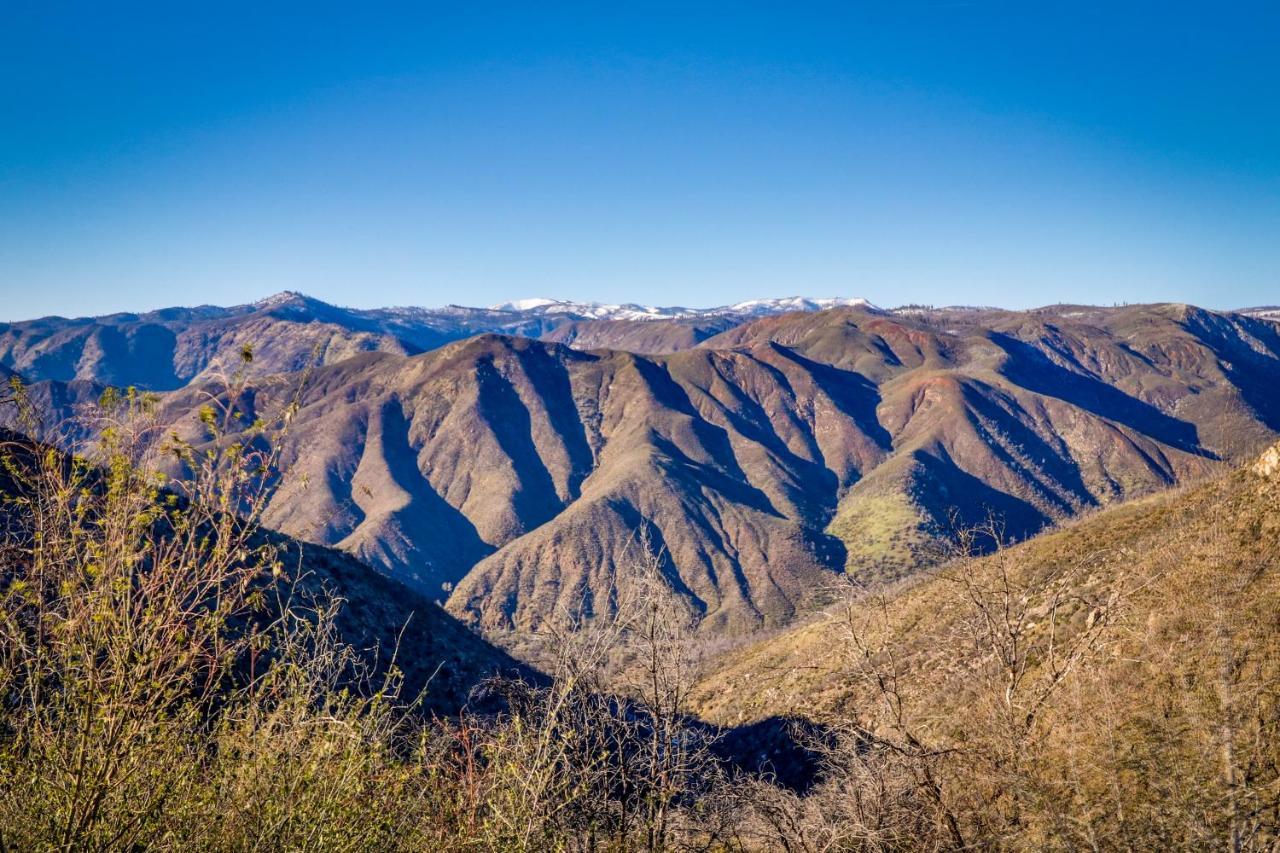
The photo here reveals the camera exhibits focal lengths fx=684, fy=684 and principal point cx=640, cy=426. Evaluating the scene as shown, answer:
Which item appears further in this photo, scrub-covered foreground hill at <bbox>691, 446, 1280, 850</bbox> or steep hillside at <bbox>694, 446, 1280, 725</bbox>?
steep hillside at <bbox>694, 446, 1280, 725</bbox>

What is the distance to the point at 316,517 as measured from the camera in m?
A: 177

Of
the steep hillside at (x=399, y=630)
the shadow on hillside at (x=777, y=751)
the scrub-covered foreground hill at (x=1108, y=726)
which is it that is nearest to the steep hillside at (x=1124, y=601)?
the scrub-covered foreground hill at (x=1108, y=726)

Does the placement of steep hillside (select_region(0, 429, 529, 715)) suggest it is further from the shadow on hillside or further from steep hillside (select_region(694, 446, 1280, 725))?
steep hillside (select_region(694, 446, 1280, 725))

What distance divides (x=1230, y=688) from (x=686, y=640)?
11.9 meters

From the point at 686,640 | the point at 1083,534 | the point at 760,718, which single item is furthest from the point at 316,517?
the point at 686,640

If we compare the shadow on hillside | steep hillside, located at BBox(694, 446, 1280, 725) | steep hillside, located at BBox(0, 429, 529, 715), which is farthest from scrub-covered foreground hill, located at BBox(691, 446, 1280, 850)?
steep hillside, located at BBox(0, 429, 529, 715)

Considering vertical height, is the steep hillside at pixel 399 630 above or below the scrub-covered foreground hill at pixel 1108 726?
below

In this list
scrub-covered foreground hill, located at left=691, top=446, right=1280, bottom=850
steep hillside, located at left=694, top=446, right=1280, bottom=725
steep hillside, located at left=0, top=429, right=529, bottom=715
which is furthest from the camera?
steep hillside, located at left=0, top=429, right=529, bottom=715

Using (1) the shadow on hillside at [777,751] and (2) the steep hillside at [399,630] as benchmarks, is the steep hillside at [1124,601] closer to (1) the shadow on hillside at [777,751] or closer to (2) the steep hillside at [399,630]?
(1) the shadow on hillside at [777,751]

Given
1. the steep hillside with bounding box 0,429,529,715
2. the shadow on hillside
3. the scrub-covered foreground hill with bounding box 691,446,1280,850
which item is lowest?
the shadow on hillside

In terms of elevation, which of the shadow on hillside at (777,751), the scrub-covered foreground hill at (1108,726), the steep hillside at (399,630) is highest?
the scrub-covered foreground hill at (1108,726)

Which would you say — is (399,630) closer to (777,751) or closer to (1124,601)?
(777,751)

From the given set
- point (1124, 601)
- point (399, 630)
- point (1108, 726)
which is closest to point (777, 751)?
point (1124, 601)

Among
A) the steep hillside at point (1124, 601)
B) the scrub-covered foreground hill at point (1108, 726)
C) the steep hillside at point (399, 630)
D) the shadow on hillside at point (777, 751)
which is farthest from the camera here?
the steep hillside at point (399, 630)
